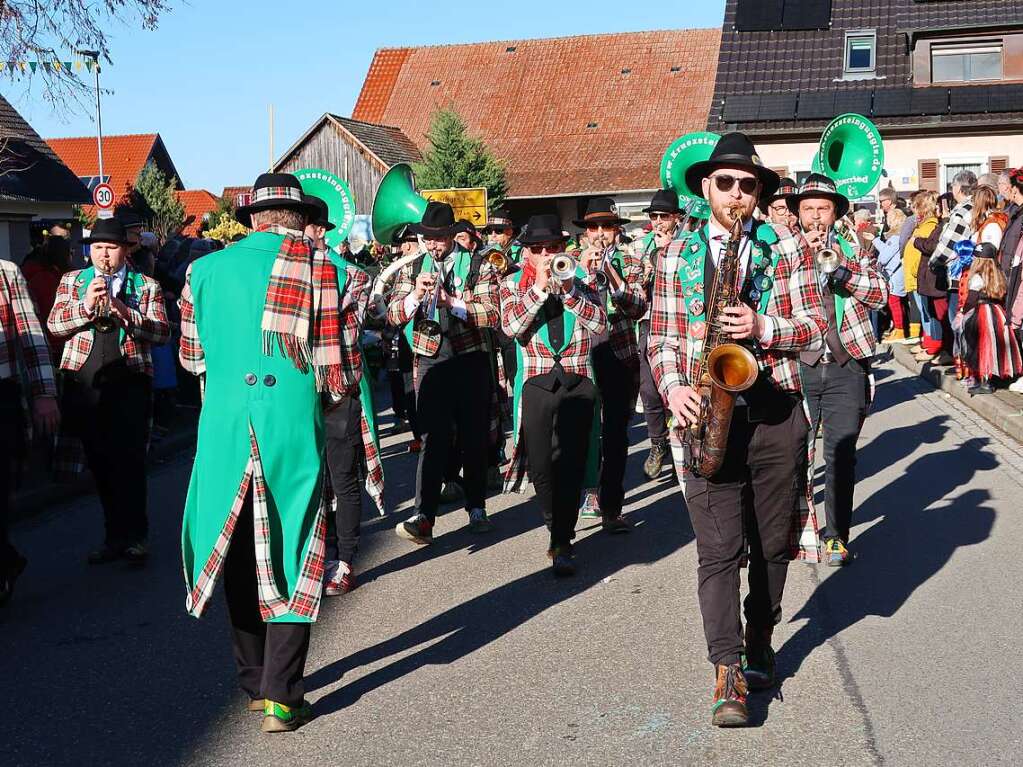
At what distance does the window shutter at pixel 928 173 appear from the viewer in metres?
36.3

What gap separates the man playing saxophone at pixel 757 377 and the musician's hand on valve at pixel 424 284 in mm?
2557

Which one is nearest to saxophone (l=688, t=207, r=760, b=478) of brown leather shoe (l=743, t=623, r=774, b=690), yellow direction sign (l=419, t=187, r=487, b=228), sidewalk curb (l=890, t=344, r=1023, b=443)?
brown leather shoe (l=743, t=623, r=774, b=690)

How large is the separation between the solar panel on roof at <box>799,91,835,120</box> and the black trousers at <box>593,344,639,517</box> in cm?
2954

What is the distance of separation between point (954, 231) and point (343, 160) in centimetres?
4204

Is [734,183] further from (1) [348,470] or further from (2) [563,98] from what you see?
(2) [563,98]

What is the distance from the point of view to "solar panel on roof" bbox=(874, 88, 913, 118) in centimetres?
3638

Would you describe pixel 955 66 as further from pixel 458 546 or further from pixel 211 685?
pixel 211 685

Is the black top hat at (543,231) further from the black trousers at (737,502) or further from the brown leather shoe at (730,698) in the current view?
the brown leather shoe at (730,698)

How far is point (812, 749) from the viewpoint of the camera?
4.69 meters

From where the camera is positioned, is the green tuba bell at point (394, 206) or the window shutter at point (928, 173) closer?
the green tuba bell at point (394, 206)

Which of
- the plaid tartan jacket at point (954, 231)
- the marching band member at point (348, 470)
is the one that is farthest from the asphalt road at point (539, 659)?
the plaid tartan jacket at point (954, 231)

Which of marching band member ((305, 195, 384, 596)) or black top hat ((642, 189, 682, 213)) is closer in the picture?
marching band member ((305, 195, 384, 596))

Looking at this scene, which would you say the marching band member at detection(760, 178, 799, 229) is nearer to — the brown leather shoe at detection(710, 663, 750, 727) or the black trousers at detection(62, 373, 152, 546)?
the brown leather shoe at detection(710, 663, 750, 727)

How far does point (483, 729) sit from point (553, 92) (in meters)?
52.5
